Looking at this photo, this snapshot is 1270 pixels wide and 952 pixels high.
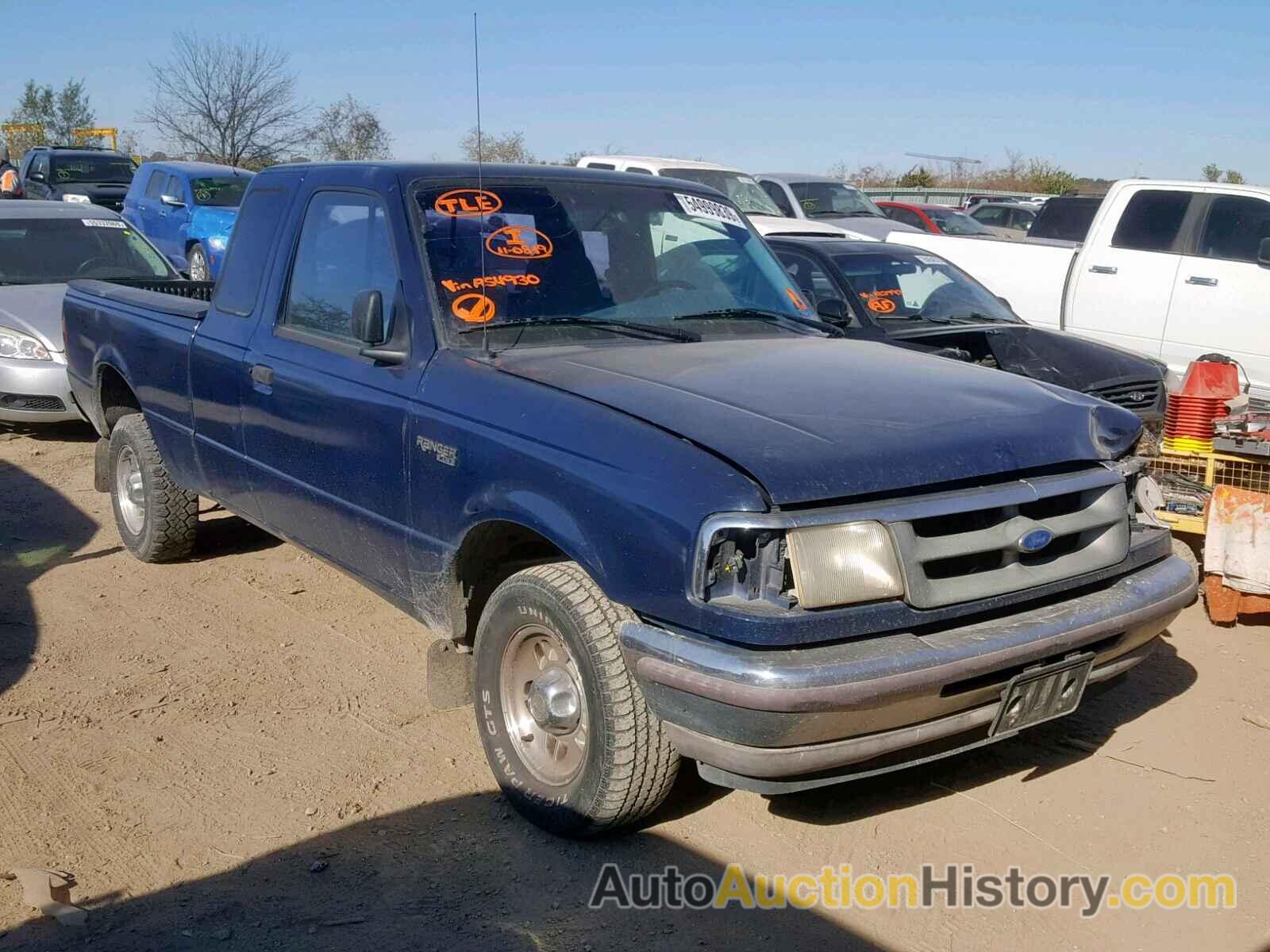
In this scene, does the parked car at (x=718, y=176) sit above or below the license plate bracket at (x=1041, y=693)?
above

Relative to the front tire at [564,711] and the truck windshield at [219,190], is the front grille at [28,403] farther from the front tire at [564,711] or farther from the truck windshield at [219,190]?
the truck windshield at [219,190]

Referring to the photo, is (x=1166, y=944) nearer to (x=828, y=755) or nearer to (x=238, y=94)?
(x=828, y=755)

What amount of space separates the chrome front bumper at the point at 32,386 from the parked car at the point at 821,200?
30.8ft

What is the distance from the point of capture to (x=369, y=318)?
387cm

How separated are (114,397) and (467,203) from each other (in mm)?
3144

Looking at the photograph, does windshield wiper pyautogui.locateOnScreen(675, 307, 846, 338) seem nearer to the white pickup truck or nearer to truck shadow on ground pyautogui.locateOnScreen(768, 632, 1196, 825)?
truck shadow on ground pyautogui.locateOnScreen(768, 632, 1196, 825)

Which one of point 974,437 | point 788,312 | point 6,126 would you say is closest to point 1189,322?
point 788,312

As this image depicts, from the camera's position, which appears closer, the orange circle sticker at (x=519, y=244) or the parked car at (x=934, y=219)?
the orange circle sticker at (x=519, y=244)

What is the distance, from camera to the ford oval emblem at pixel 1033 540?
3154 millimetres

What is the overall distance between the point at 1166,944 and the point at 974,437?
136 cm

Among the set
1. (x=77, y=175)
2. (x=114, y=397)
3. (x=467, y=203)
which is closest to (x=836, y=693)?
(x=467, y=203)

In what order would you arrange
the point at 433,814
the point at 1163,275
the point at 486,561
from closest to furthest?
the point at 433,814
the point at 486,561
the point at 1163,275

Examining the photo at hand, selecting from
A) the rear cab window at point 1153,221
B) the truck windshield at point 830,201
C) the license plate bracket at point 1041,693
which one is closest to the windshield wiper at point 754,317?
the license plate bracket at point 1041,693

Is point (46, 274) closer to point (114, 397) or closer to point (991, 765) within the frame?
point (114, 397)
